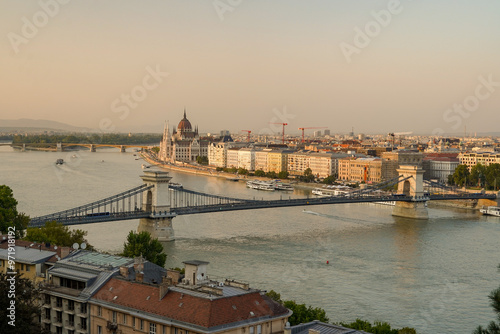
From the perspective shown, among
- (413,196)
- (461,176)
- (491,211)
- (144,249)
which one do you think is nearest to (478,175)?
(461,176)

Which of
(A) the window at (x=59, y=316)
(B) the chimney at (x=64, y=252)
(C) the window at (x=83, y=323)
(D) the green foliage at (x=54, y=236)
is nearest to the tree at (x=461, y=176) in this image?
(D) the green foliage at (x=54, y=236)

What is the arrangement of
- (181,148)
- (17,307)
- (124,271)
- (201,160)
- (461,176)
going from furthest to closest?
1. (181,148)
2. (201,160)
3. (461,176)
4. (124,271)
5. (17,307)

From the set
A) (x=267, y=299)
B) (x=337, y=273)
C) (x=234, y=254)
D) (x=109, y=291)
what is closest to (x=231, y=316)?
(x=267, y=299)

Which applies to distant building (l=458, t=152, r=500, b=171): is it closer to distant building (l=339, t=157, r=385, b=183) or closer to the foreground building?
distant building (l=339, t=157, r=385, b=183)

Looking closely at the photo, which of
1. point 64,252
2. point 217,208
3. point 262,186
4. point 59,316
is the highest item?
point 64,252

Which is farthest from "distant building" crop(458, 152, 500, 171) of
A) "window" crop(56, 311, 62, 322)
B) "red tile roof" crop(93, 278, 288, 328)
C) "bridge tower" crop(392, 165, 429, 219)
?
"window" crop(56, 311, 62, 322)

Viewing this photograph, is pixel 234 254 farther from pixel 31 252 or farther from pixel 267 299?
pixel 267 299

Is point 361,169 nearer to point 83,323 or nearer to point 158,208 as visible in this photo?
point 158,208

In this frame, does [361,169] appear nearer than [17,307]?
No
